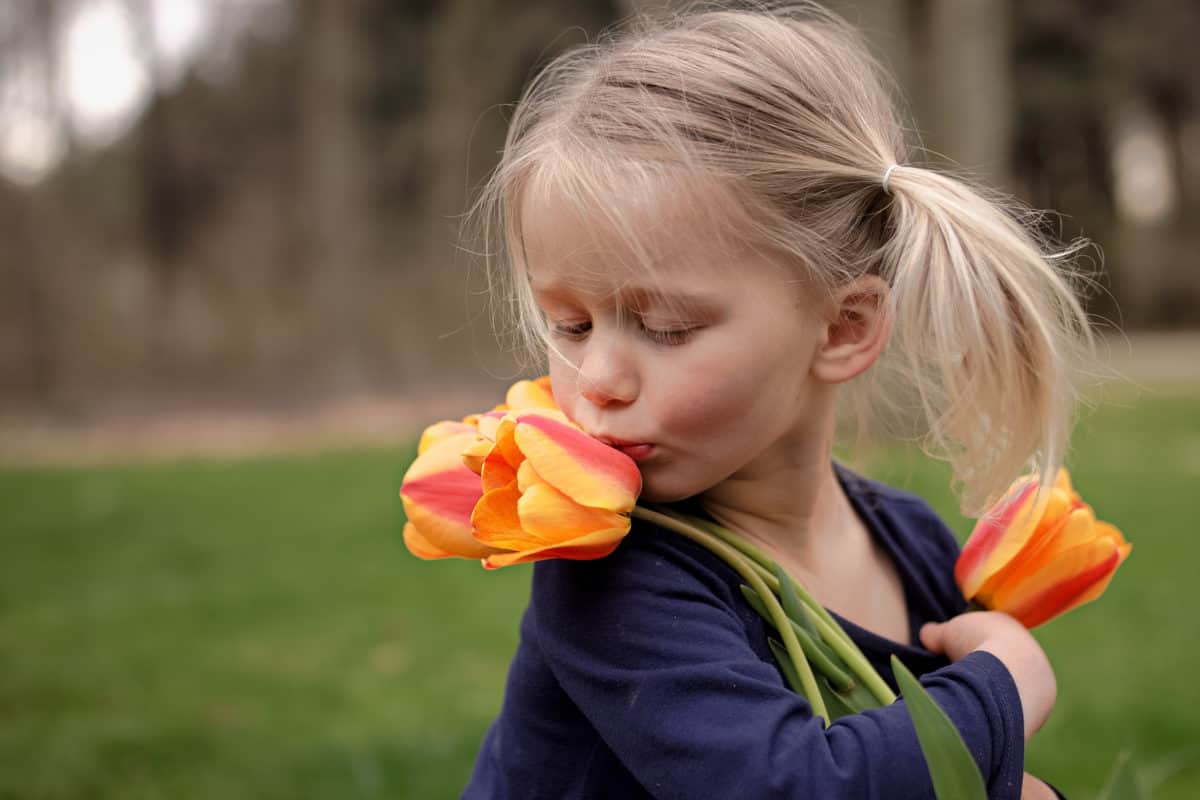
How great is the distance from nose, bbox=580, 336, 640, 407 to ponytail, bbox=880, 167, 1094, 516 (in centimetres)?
34

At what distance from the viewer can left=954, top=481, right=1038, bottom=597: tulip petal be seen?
59.5 inches

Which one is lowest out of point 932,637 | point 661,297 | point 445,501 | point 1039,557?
point 932,637

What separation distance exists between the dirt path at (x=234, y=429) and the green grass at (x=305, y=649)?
286cm

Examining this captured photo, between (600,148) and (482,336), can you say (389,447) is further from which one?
(600,148)

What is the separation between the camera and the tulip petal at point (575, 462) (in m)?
1.18

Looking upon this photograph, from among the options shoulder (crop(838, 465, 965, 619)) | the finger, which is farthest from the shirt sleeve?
shoulder (crop(838, 465, 965, 619))

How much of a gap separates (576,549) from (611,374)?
205 millimetres

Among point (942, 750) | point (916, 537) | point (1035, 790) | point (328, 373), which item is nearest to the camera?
point (942, 750)

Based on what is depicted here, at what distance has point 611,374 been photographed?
1.29 metres

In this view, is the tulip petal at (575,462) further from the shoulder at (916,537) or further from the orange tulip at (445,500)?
the shoulder at (916,537)

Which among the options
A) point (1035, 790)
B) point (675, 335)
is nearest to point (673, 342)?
point (675, 335)

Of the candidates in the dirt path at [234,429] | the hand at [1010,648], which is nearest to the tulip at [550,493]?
the hand at [1010,648]

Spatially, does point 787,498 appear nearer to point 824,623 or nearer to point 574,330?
point 824,623

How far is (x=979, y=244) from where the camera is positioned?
1359 millimetres
